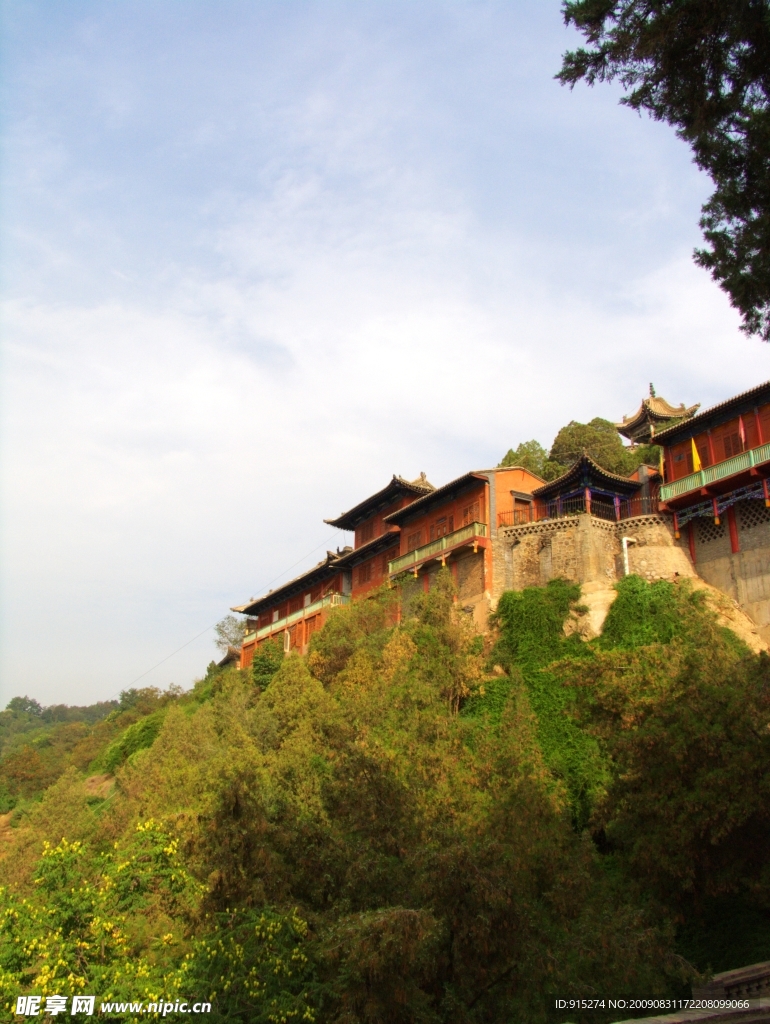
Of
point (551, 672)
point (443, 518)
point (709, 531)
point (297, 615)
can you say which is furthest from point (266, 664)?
point (709, 531)

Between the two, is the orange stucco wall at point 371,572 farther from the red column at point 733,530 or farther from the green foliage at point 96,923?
the green foliage at point 96,923

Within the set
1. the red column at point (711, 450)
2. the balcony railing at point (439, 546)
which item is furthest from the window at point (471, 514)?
the red column at point (711, 450)

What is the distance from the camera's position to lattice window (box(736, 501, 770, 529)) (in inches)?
1075

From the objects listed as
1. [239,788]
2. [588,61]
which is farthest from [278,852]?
[588,61]

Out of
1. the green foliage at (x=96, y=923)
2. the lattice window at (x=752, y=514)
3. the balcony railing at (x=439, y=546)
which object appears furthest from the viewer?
the balcony railing at (x=439, y=546)

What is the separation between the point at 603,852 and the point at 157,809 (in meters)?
13.9

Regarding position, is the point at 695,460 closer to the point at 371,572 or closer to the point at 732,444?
the point at 732,444

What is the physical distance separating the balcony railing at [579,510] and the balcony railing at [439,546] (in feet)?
3.81

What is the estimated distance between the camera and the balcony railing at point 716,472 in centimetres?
2680

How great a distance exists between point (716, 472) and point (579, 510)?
223 inches

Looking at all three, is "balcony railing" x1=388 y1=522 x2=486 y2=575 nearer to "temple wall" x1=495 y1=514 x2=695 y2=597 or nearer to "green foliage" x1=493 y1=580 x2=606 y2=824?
"temple wall" x1=495 y1=514 x2=695 y2=597

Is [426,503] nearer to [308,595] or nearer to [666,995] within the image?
[308,595]

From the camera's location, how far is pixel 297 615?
4656cm

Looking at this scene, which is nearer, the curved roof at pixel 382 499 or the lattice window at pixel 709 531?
the lattice window at pixel 709 531
